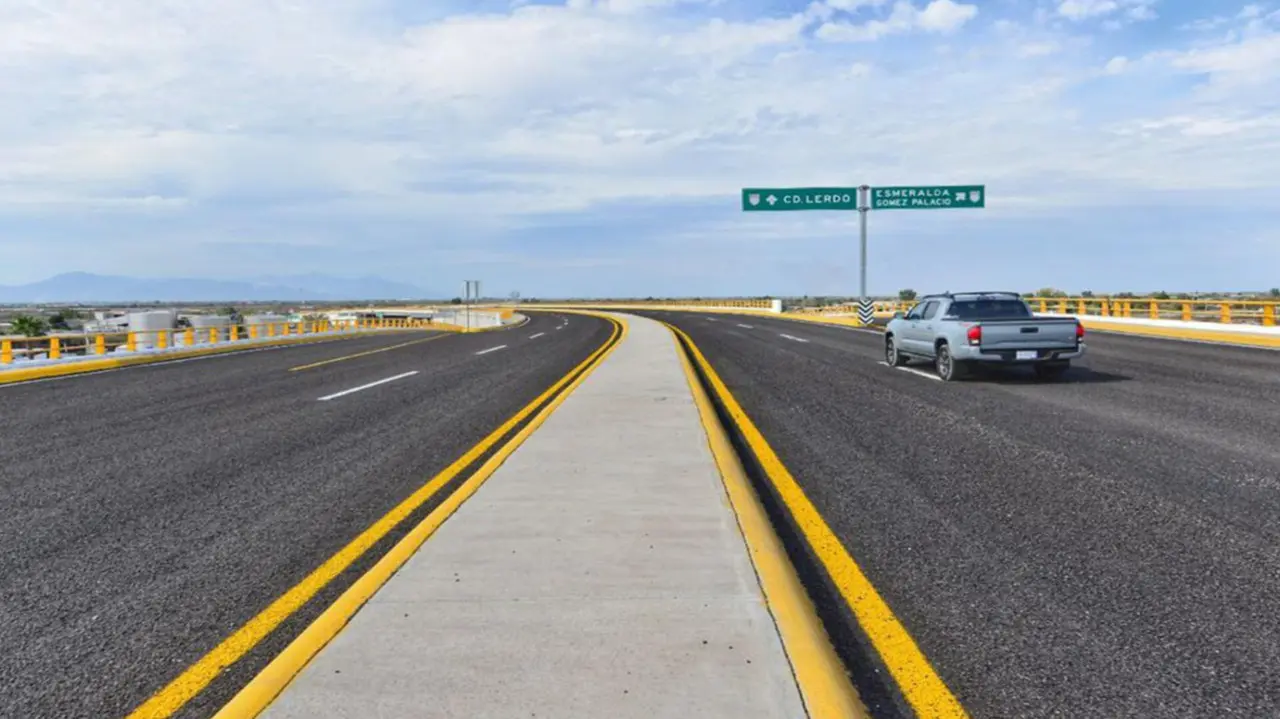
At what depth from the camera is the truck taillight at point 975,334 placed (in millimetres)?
12820

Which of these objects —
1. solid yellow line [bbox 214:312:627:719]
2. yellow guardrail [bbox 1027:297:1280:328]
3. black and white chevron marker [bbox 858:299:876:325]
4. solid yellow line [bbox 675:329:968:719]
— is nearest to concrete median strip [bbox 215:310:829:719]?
solid yellow line [bbox 214:312:627:719]

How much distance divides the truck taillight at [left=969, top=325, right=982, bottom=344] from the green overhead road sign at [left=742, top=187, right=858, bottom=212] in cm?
3050

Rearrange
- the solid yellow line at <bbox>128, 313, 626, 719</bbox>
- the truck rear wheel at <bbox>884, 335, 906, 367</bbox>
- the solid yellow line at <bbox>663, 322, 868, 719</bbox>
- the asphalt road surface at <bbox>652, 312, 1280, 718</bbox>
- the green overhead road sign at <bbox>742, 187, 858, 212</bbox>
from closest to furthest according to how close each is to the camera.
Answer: the solid yellow line at <bbox>663, 322, 868, 719</bbox>
the solid yellow line at <bbox>128, 313, 626, 719</bbox>
the asphalt road surface at <bbox>652, 312, 1280, 718</bbox>
the truck rear wheel at <bbox>884, 335, 906, 367</bbox>
the green overhead road sign at <bbox>742, 187, 858, 212</bbox>

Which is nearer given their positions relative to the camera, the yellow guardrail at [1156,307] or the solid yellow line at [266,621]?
the solid yellow line at [266,621]

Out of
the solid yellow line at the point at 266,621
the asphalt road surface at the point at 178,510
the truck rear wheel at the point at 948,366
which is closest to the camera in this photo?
the solid yellow line at the point at 266,621

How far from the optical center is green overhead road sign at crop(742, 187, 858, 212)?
4234 cm

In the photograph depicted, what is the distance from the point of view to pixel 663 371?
14.3m

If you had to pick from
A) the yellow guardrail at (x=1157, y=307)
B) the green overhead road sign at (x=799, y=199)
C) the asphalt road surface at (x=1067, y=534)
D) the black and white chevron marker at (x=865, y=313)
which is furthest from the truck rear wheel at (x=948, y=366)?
the green overhead road sign at (x=799, y=199)

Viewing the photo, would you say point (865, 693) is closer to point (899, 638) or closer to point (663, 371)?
point (899, 638)

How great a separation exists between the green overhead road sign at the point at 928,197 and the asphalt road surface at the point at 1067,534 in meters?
32.4

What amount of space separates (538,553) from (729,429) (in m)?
4.74

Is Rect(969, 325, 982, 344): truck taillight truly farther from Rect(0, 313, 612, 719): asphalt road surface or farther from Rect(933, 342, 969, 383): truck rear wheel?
Rect(0, 313, 612, 719): asphalt road surface

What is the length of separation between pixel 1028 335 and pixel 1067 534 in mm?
9130

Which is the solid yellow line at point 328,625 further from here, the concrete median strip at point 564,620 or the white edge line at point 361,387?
the white edge line at point 361,387
